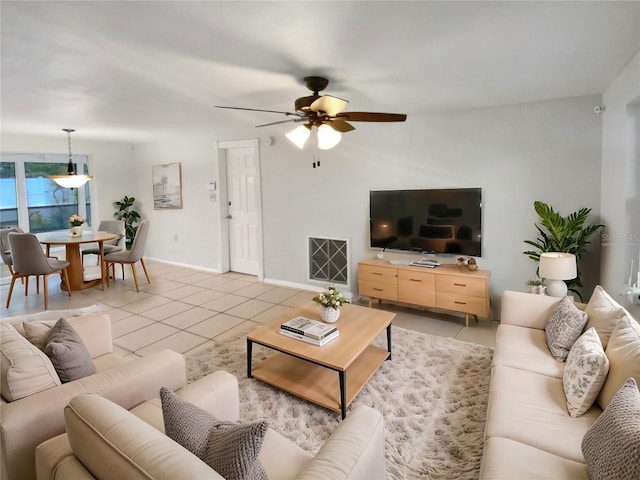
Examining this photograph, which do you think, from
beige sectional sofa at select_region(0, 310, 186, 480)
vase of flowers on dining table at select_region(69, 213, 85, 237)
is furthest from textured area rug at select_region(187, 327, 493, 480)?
vase of flowers on dining table at select_region(69, 213, 85, 237)

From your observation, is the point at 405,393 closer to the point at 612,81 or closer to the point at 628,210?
the point at 628,210

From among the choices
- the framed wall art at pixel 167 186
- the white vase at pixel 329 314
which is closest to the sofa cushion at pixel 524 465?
the white vase at pixel 329 314

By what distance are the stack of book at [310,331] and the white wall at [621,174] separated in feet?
6.75

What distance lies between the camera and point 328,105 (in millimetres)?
2547

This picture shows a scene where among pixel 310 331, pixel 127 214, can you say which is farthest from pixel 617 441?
pixel 127 214

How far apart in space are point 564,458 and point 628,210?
2.09m

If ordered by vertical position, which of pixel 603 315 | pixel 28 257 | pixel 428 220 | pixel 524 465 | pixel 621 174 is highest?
pixel 621 174

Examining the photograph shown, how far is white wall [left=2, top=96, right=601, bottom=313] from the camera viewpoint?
350 centimetres

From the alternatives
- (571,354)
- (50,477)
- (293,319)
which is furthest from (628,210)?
(50,477)

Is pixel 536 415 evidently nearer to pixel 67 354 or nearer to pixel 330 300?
pixel 330 300

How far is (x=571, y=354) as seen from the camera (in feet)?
6.44

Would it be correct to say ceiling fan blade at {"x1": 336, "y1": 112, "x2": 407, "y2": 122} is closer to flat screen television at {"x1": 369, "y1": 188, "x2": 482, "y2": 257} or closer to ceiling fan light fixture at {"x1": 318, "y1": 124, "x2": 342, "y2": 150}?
ceiling fan light fixture at {"x1": 318, "y1": 124, "x2": 342, "y2": 150}

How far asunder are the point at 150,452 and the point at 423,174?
152 inches

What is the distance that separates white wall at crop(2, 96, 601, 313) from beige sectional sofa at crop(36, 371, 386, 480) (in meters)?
3.18
